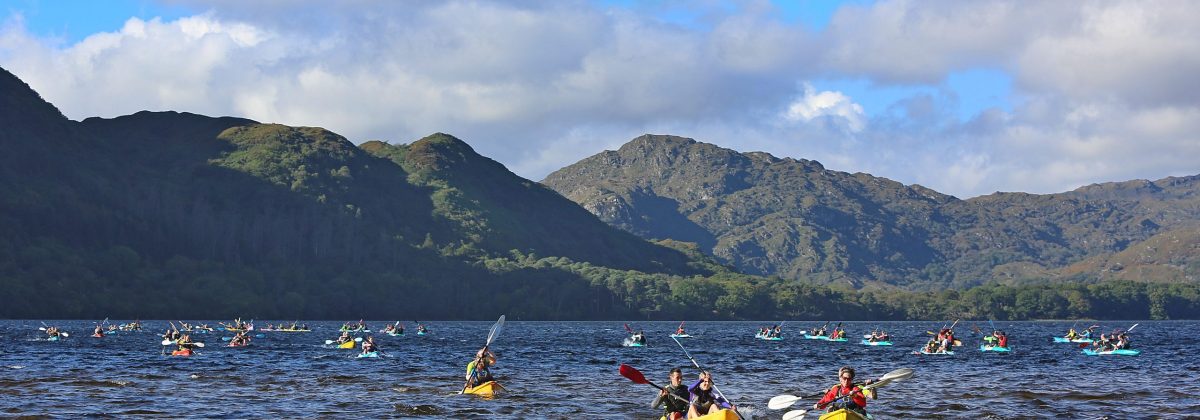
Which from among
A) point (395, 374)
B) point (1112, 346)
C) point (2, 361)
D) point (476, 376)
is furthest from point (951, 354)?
point (2, 361)

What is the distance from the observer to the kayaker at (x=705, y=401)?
41.3 m

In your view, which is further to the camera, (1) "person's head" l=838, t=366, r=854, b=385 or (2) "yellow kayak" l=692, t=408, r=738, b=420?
(1) "person's head" l=838, t=366, r=854, b=385

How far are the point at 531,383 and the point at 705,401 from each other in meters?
35.0

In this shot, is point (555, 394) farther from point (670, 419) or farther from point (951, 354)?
point (951, 354)

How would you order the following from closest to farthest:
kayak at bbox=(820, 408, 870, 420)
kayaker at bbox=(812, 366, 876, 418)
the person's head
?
kayak at bbox=(820, 408, 870, 420), the person's head, kayaker at bbox=(812, 366, 876, 418)

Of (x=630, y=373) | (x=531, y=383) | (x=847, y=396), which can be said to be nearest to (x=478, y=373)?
(x=531, y=383)

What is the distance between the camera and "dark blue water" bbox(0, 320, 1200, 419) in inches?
2249

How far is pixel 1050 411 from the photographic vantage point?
57.9 meters

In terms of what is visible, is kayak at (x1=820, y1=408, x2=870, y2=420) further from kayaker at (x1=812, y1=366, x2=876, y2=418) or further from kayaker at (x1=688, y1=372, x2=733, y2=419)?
kayaker at (x1=688, y1=372, x2=733, y2=419)

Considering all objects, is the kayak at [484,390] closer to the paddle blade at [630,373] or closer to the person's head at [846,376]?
the paddle blade at [630,373]

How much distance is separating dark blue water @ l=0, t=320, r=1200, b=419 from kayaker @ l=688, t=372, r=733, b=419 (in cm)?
525

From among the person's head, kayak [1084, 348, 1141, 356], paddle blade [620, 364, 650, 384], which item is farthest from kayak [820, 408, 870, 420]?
kayak [1084, 348, 1141, 356]

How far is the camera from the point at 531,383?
75.3 metres

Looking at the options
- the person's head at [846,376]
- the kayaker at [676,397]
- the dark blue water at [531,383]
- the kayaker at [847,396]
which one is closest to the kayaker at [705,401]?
the kayaker at [676,397]
